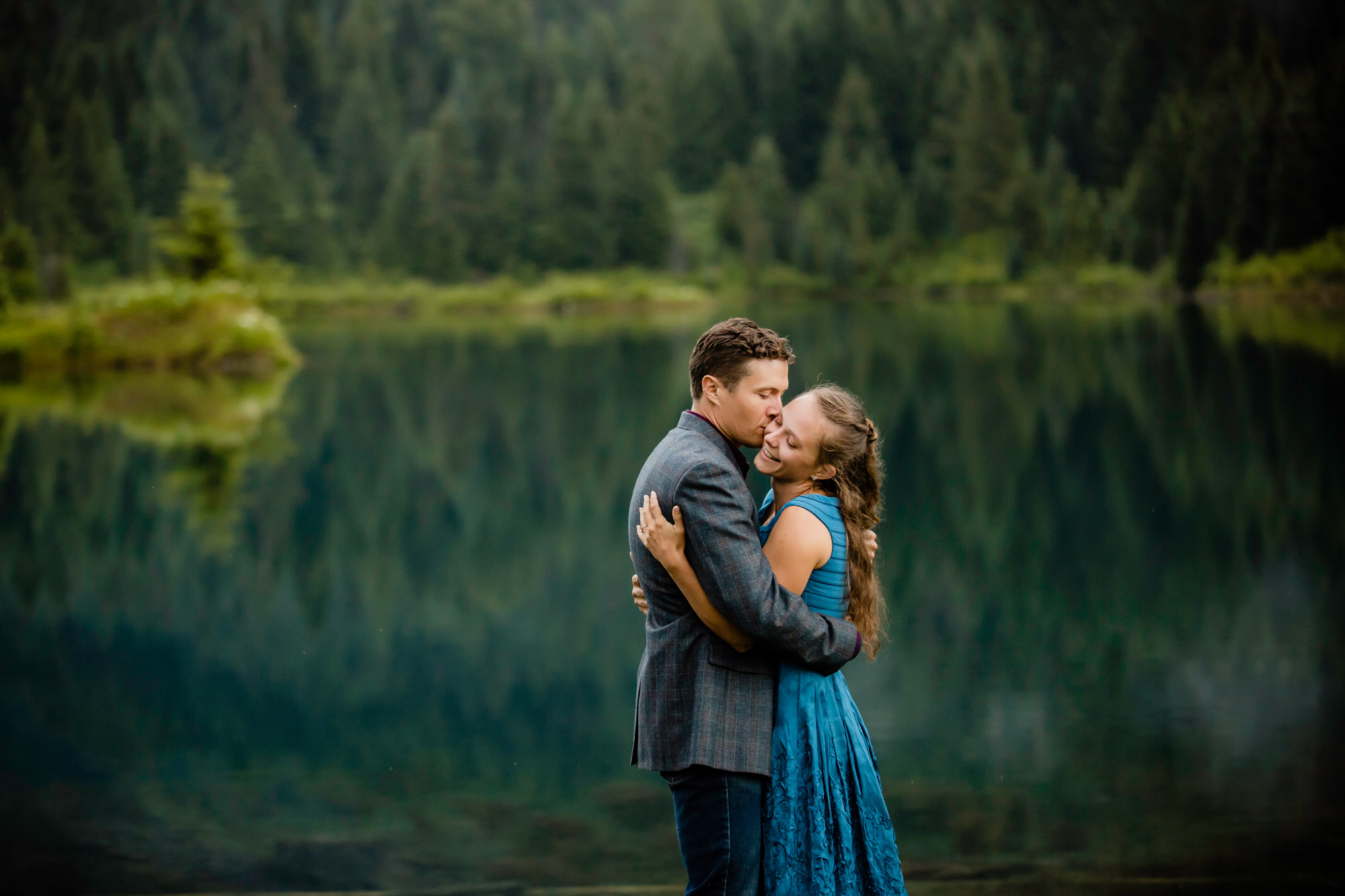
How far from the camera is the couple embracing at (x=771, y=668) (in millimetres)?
2805

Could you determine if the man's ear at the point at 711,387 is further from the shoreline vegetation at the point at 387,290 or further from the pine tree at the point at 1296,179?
the pine tree at the point at 1296,179

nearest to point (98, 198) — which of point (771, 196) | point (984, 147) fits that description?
point (771, 196)

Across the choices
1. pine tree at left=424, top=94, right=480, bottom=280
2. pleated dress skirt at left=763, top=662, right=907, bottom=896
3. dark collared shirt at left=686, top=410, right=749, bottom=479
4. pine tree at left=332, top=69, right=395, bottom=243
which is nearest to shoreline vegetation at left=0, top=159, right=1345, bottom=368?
pine tree at left=424, top=94, right=480, bottom=280

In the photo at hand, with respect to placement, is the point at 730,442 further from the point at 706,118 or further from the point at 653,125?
the point at 706,118

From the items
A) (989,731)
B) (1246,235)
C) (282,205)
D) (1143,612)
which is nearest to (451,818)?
(989,731)

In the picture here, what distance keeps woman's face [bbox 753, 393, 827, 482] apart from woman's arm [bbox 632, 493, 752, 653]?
262 mm

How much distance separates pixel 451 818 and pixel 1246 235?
61068 millimetres

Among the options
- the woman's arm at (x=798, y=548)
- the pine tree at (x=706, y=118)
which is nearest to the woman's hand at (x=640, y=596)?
the woman's arm at (x=798, y=548)

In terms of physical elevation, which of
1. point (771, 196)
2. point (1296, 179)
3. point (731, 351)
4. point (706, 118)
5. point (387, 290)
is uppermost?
point (706, 118)

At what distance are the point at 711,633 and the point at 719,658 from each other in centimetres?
6

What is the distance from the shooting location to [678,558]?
2723mm

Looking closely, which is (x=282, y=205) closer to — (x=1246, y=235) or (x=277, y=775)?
(x=1246, y=235)

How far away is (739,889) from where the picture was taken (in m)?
2.86

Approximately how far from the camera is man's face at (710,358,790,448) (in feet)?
9.28
